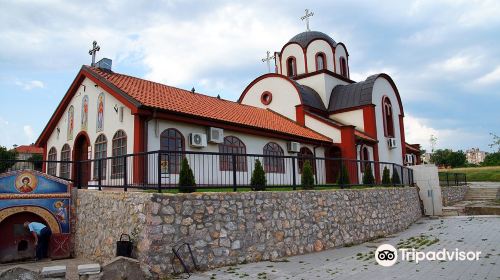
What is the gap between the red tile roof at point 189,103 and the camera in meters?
13.0

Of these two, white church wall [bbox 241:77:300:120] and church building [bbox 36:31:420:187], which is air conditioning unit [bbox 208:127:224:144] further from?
white church wall [bbox 241:77:300:120]

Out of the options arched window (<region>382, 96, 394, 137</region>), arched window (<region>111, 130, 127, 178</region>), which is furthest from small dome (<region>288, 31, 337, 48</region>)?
arched window (<region>111, 130, 127, 178</region>)

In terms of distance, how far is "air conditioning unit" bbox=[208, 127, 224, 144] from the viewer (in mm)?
13508

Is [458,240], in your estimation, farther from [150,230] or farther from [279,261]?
[150,230]

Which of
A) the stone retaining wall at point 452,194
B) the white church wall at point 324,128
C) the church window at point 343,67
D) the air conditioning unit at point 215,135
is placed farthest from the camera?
the church window at point 343,67

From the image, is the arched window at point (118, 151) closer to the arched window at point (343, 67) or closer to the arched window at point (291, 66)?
the arched window at point (291, 66)

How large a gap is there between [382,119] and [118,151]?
16482mm

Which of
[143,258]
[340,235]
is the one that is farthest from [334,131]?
[143,258]

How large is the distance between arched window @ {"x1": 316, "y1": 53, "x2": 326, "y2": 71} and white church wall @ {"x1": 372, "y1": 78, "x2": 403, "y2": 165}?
382 cm

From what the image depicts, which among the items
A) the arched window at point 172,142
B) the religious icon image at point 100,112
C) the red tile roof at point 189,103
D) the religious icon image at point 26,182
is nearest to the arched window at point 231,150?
the red tile roof at point 189,103

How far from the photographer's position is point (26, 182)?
10.6 meters

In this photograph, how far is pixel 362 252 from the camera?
995 cm

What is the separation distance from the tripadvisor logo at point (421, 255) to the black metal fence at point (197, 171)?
2.72 m

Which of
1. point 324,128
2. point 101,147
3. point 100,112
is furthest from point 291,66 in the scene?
point 101,147
